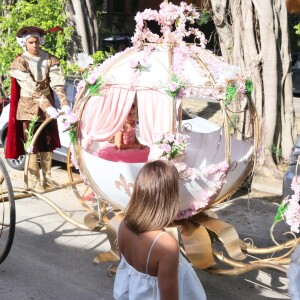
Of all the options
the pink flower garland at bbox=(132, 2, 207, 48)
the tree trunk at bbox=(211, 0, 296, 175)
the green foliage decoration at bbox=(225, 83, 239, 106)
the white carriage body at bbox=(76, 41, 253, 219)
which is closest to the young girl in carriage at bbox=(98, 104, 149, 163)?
the white carriage body at bbox=(76, 41, 253, 219)

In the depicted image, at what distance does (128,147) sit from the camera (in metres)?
5.86

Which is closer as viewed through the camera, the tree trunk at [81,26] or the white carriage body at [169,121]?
the white carriage body at [169,121]

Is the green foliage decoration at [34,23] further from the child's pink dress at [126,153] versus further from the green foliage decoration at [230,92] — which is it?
the green foliage decoration at [230,92]

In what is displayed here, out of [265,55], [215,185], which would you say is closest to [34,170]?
[215,185]

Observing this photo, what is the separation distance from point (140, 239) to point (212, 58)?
7.51 feet

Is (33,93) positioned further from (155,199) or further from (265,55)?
(265,55)

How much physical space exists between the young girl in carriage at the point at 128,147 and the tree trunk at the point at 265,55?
293cm

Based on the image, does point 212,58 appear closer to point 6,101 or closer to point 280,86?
point 280,86

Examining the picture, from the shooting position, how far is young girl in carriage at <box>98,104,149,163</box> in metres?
5.57

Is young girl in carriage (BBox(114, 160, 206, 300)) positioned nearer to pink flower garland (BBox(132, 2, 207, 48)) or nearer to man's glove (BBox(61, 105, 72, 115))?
pink flower garland (BBox(132, 2, 207, 48))

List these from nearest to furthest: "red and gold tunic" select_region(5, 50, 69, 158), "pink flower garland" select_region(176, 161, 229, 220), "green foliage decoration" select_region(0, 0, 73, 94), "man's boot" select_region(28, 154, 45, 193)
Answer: "pink flower garland" select_region(176, 161, 229, 220), "red and gold tunic" select_region(5, 50, 69, 158), "man's boot" select_region(28, 154, 45, 193), "green foliage decoration" select_region(0, 0, 73, 94)

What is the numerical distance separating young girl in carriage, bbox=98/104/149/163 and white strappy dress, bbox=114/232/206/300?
8.49ft

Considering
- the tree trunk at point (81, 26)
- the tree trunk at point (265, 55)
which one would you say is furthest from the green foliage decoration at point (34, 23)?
the tree trunk at point (265, 55)

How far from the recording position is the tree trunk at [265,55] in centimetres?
841
